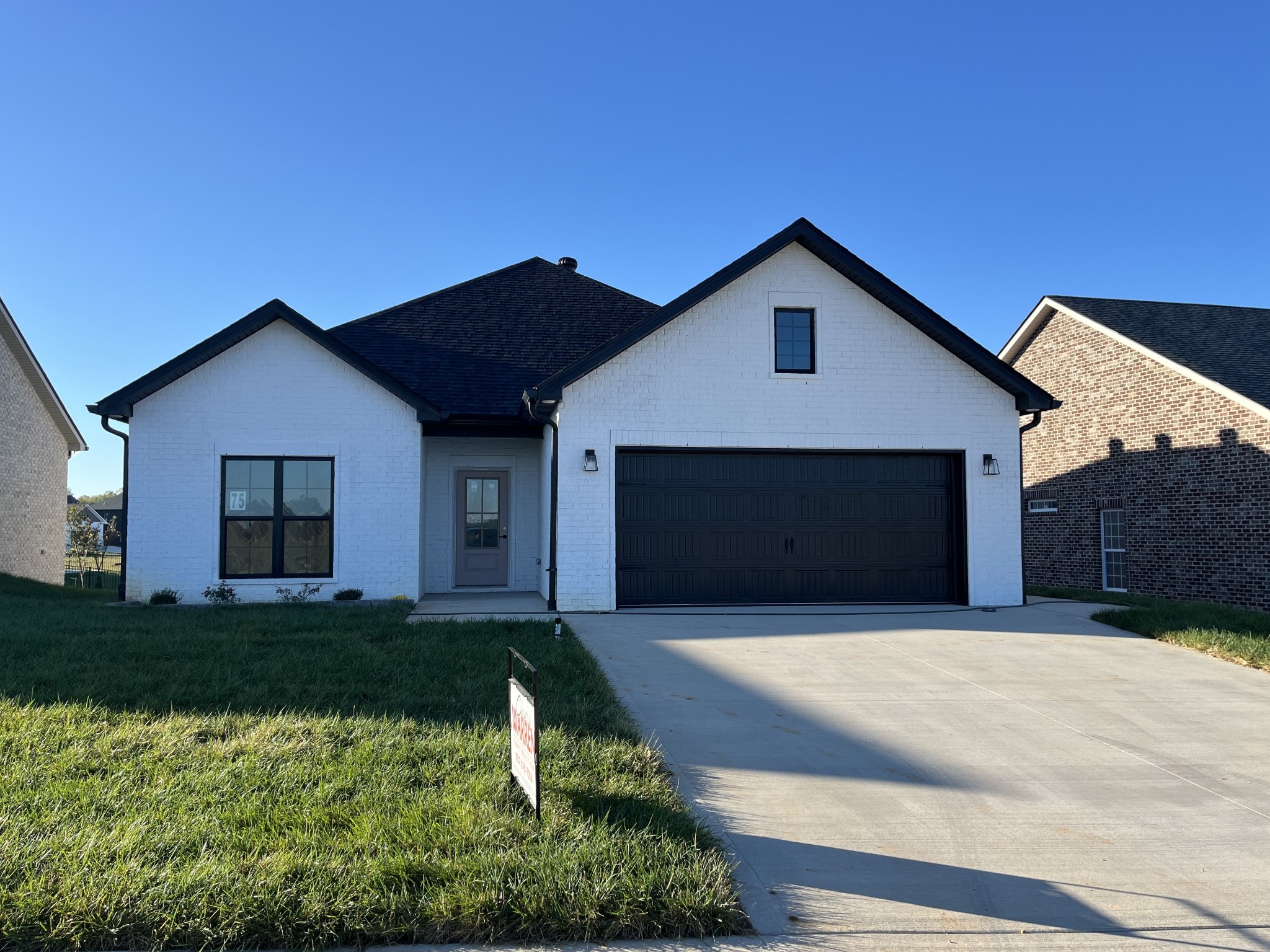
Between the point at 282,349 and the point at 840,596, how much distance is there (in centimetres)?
982

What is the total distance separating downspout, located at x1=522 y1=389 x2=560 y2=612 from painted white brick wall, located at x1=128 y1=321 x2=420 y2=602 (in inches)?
87.2

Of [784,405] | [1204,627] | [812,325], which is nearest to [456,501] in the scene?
[784,405]

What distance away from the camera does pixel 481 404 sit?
1426 centimetres

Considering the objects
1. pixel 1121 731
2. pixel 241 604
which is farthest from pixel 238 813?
pixel 241 604

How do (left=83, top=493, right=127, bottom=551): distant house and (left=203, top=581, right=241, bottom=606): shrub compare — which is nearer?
(left=203, top=581, right=241, bottom=606): shrub

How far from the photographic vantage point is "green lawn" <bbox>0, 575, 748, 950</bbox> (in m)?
3.14

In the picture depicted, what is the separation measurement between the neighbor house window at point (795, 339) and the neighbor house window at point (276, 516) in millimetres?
7427

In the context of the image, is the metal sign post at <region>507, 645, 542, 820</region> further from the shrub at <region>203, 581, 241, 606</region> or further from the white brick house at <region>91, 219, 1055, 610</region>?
the shrub at <region>203, 581, 241, 606</region>

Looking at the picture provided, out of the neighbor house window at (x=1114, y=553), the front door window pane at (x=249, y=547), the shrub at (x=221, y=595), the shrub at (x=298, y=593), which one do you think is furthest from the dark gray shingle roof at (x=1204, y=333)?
the shrub at (x=221, y=595)

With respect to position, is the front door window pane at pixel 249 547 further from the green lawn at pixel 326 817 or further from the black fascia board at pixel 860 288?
the green lawn at pixel 326 817

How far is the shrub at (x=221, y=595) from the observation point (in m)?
12.7

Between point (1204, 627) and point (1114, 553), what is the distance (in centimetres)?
847

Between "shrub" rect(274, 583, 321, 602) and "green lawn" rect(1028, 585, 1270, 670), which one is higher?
"shrub" rect(274, 583, 321, 602)

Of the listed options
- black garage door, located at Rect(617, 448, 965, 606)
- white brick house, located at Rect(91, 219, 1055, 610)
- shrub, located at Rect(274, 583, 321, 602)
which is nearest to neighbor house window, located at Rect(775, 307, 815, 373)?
white brick house, located at Rect(91, 219, 1055, 610)
